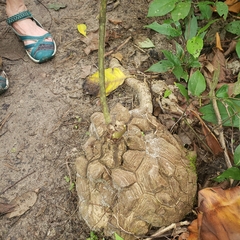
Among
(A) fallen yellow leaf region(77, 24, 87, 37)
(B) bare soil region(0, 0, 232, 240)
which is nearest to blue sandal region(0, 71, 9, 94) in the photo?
(B) bare soil region(0, 0, 232, 240)

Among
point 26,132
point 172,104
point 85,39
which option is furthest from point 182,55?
point 26,132

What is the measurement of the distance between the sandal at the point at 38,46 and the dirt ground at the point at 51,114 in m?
0.06

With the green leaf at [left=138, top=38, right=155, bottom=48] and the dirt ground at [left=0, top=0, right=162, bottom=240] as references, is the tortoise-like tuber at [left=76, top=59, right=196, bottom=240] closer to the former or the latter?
the dirt ground at [left=0, top=0, right=162, bottom=240]

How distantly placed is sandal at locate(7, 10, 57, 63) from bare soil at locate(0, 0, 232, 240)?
0.21 ft

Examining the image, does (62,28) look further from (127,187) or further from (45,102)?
(127,187)

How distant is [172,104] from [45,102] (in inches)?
39.1

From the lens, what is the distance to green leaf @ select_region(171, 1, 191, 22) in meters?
2.05

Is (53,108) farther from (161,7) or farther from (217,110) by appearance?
(217,110)

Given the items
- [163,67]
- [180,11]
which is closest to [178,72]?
[163,67]

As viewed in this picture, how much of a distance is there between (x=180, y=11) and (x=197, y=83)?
511mm

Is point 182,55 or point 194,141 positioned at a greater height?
point 182,55

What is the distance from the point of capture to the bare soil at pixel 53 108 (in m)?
1.98

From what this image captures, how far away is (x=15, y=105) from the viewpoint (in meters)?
2.49

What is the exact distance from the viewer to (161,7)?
2086 millimetres
